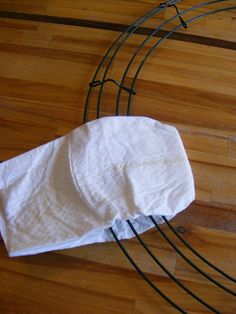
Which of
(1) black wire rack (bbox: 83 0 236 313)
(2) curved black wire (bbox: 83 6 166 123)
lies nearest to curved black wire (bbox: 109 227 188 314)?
(1) black wire rack (bbox: 83 0 236 313)

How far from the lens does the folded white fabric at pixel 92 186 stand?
0.51m

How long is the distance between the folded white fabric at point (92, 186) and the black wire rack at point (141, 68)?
4 cm

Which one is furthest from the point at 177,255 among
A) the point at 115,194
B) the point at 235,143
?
the point at 235,143

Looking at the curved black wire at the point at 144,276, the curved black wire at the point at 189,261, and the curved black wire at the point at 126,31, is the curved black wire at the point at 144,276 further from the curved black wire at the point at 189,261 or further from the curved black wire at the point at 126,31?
the curved black wire at the point at 126,31

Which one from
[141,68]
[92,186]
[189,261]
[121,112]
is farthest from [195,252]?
[141,68]


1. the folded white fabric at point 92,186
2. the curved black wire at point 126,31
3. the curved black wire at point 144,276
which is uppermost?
the curved black wire at point 126,31

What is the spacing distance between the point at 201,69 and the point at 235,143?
20 cm

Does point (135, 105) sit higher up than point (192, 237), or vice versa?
point (135, 105)

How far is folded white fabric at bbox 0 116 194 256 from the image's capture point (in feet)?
1.68

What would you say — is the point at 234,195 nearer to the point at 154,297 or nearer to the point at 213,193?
the point at 213,193

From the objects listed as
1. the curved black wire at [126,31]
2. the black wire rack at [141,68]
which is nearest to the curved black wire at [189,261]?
the black wire rack at [141,68]

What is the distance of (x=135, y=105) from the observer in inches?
26.8

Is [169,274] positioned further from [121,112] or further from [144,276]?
[121,112]

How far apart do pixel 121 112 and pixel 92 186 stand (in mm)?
212
